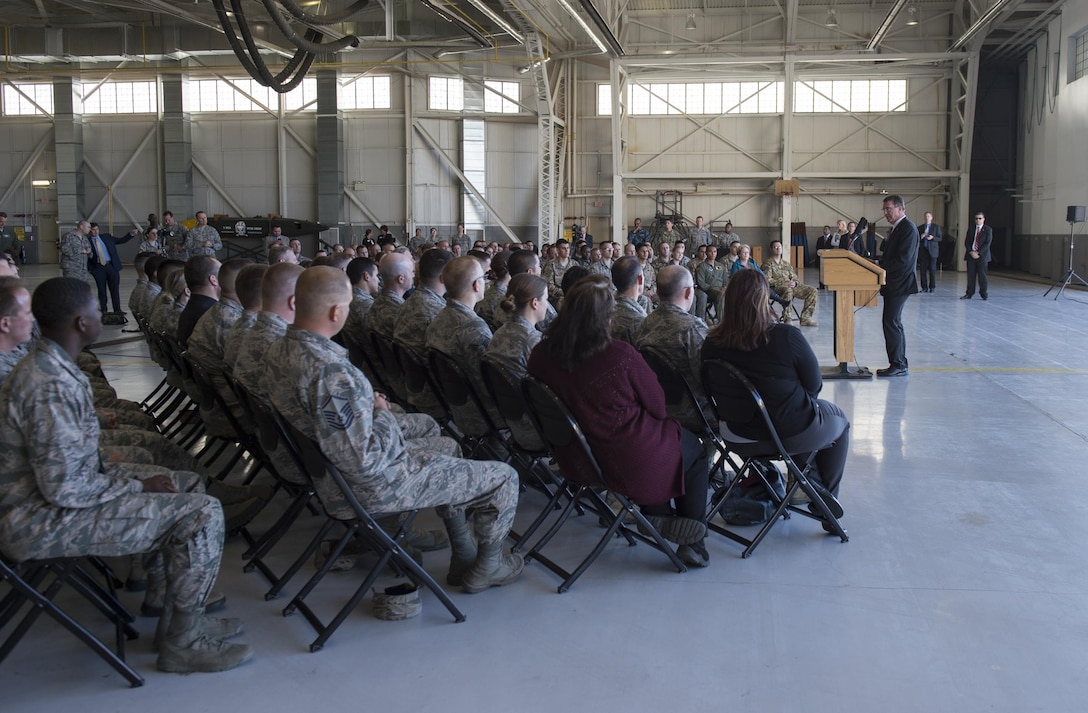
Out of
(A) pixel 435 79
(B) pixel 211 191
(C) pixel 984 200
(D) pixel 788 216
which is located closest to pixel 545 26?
(A) pixel 435 79

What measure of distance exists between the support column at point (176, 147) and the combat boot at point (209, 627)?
2437cm

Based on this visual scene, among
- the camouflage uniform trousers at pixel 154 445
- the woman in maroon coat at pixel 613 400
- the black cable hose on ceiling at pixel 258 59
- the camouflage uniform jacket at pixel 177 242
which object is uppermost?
the black cable hose on ceiling at pixel 258 59

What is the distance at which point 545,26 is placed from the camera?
23016mm

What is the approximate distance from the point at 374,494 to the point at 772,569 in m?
1.67

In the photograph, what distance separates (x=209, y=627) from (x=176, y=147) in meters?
24.8

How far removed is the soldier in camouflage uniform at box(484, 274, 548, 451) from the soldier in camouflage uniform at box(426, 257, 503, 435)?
258 mm

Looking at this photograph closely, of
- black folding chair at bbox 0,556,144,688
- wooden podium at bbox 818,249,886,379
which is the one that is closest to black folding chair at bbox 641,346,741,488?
black folding chair at bbox 0,556,144,688

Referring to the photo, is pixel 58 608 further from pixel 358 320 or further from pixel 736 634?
pixel 358 320

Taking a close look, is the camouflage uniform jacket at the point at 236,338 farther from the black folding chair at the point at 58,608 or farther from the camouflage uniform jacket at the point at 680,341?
the camouflage uniform jacket at the point at 680,341

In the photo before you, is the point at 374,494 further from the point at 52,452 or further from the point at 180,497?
the point at 52,452

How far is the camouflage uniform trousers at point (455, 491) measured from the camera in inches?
122

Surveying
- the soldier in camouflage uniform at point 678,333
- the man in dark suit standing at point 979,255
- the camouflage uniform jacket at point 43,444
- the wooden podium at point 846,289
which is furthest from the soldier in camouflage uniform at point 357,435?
the man in dark suit standing at point 979,255

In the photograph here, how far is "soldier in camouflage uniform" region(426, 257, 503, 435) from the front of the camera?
178 inches

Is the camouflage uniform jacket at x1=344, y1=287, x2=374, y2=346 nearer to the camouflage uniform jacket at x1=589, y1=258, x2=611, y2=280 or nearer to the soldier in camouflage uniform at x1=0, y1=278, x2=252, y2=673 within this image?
the soldier in camouflage uniform at x1=0, y1=278, x2=252, y2=673
